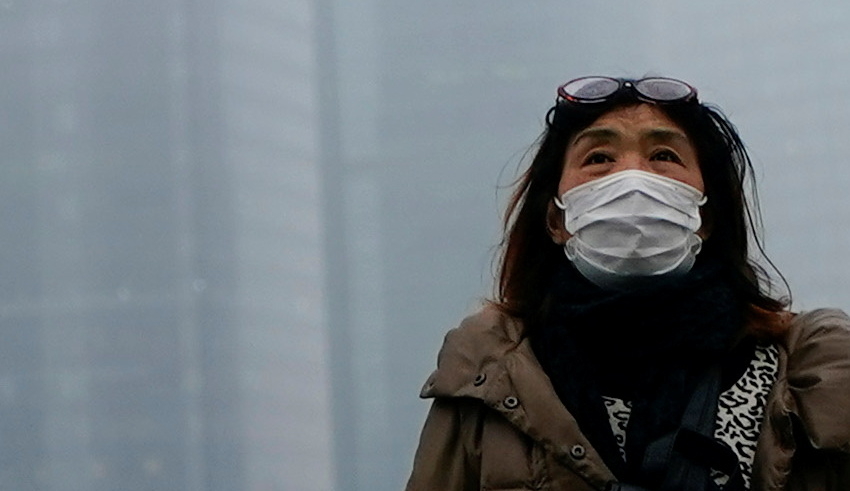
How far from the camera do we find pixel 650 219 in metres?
1.68

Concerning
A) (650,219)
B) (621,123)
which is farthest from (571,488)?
(621,123)

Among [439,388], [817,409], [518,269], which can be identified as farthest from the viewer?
[518,269]

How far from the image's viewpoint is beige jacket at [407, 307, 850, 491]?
5.21 ft

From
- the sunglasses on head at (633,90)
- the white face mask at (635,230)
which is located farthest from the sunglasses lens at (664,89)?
the white face mask at (635,230)

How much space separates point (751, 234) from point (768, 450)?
0.97ft

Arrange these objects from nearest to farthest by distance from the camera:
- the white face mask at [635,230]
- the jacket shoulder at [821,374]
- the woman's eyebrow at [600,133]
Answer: the jacket shoulder at [821,374]
the white face mask at [635,230]
the woman's eyebrow at [600,133]

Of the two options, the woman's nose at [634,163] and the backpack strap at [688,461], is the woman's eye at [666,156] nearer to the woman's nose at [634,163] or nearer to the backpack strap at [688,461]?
the woman's nose at [634,163]

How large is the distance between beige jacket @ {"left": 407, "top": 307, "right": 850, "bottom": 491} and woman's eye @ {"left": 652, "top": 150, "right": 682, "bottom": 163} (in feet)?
0.68

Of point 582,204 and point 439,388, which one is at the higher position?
point 582,204

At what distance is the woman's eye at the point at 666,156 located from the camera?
1774mm

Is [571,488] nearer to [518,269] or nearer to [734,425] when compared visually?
[734,425]

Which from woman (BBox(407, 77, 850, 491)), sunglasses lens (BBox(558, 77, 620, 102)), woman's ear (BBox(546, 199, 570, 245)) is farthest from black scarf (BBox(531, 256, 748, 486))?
sunglasses lens (BBox(558, 77, 620, 102))

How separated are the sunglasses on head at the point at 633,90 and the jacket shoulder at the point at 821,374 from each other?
27cm

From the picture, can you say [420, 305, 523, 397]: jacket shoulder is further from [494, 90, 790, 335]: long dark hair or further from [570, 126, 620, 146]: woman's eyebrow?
[570, 126, 620, 146]: woman's eyebrow
